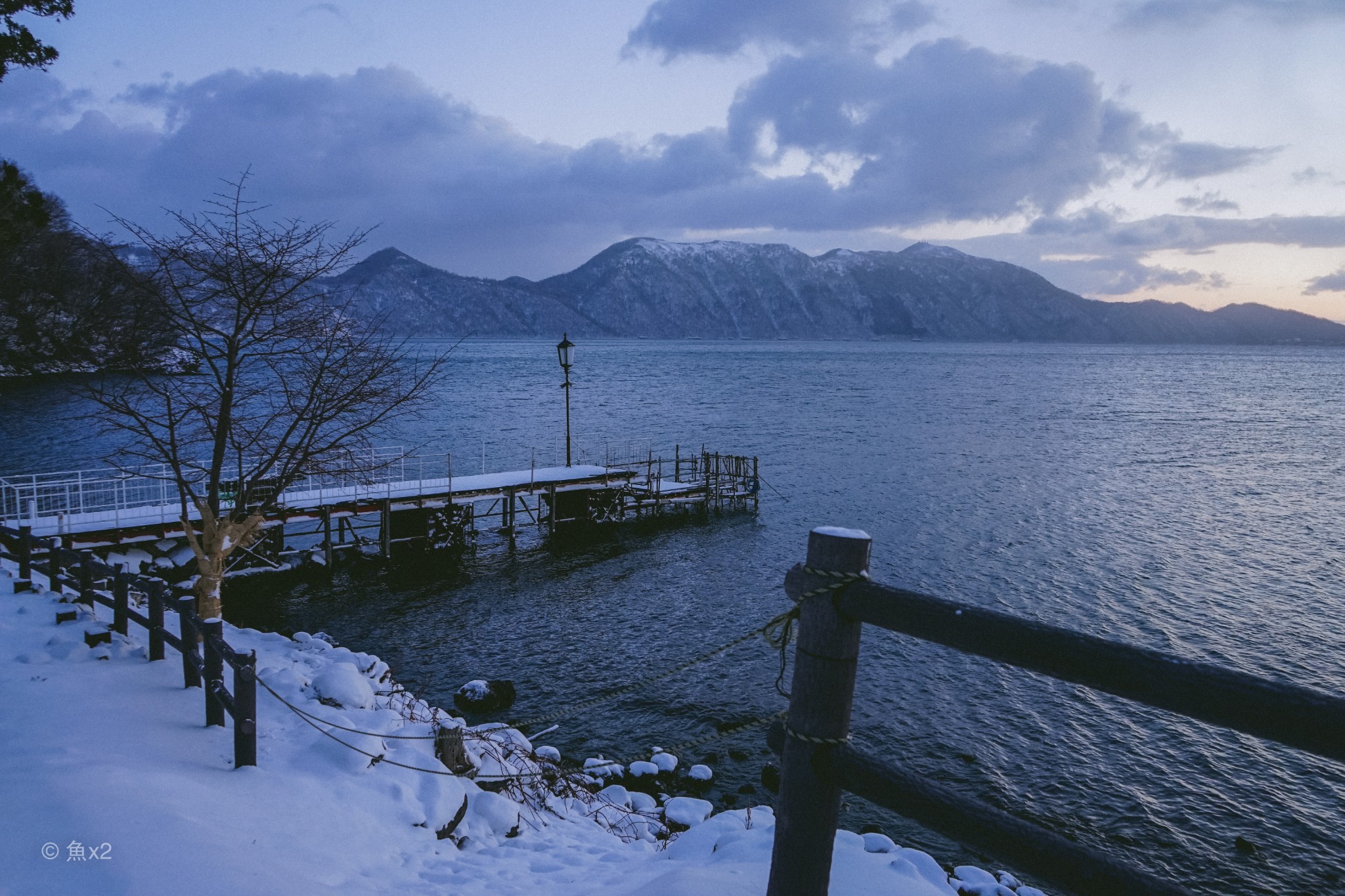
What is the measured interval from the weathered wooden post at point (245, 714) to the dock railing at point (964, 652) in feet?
19.5

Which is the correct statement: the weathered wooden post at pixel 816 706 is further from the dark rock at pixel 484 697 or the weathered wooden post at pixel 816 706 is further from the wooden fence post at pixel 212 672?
the dark rock at pixel 484 697

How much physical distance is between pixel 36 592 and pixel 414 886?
11.5 m

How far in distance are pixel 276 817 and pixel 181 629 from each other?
4.84m

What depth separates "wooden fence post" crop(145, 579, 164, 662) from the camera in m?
9.62

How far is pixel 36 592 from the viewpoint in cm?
1367

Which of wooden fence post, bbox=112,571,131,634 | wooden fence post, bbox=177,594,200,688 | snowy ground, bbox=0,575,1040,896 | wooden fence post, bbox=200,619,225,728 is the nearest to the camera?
snowy ground, bbox=0,575,1040,896

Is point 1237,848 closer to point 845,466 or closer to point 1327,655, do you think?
point 1327,655

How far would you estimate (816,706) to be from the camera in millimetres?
2797

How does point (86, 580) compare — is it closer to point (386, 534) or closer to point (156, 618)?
point (156, 618)

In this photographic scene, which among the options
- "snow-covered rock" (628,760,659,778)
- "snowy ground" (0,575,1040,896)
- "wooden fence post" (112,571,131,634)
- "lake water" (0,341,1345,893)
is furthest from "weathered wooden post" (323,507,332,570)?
"snow-covered rock" (628,760,659,778)

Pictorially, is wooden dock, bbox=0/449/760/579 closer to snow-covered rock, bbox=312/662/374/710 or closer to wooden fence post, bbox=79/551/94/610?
wooden fence post, bbox=79/551/94/610

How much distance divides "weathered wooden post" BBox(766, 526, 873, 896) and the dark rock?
1550cm

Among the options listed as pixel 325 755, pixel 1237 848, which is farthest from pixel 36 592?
pixel 1237 848

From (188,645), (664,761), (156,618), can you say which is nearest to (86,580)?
(156,618)
